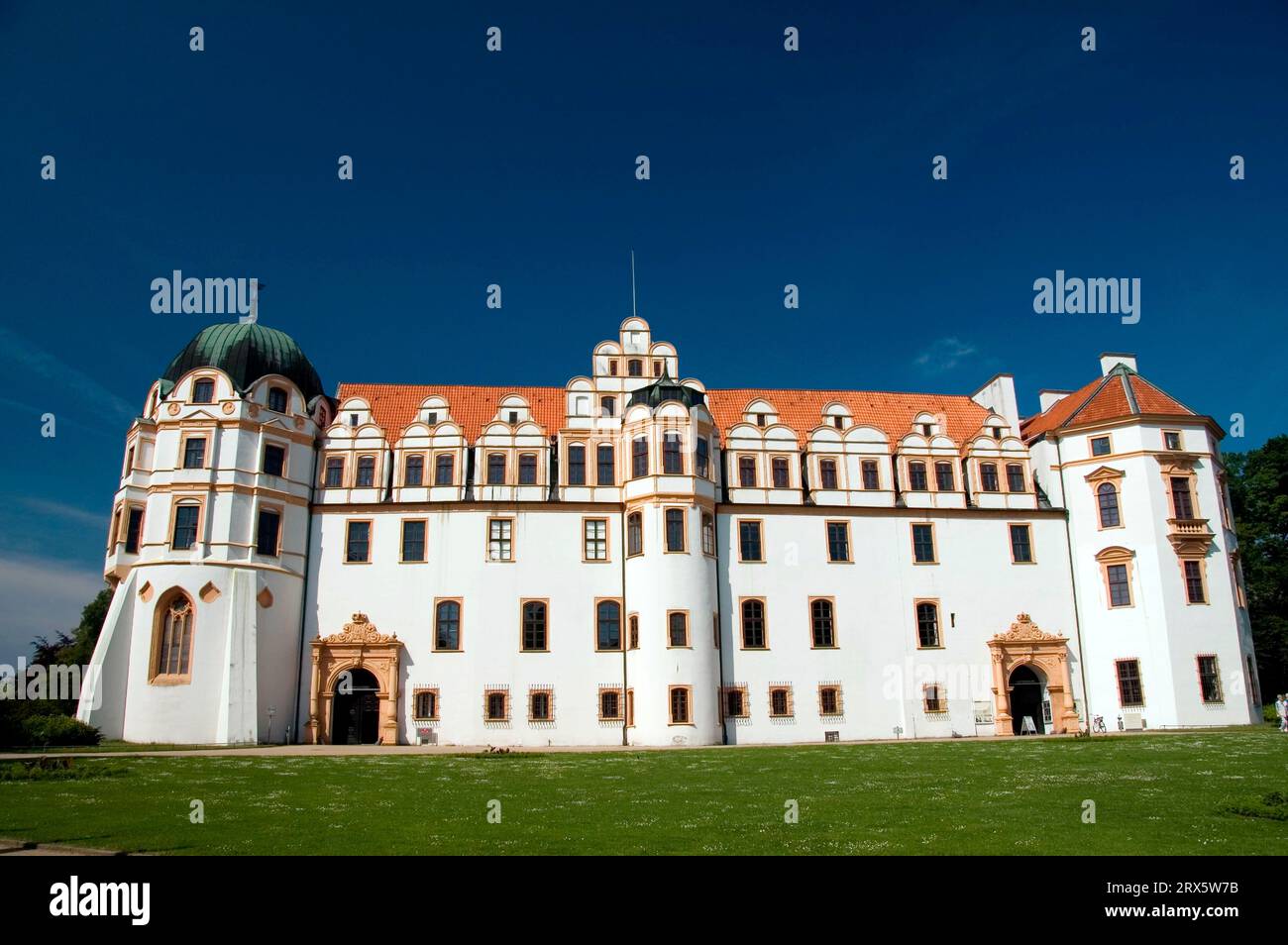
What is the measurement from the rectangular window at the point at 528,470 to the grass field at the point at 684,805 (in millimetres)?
17880

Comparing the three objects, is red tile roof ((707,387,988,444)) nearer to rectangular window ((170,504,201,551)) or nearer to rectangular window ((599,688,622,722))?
rectangular window ((599,688,622,722))

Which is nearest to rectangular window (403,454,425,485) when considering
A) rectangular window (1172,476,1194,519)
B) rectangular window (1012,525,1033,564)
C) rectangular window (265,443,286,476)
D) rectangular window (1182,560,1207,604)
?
rectangular window (265,443,286,476)

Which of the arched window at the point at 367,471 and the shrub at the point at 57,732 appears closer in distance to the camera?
the shrub at the point at 57,732

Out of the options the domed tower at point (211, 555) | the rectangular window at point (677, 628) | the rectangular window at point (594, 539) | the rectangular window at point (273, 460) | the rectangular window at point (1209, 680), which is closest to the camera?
the domed tower at point (211, 555)

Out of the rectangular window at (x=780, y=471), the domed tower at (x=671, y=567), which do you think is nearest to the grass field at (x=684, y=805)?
the domed tower at (x=671, y=567)

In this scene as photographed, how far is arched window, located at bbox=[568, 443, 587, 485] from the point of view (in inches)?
1727

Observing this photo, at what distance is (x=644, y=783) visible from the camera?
20625 mm

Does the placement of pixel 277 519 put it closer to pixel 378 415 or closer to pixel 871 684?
pixel 378 415

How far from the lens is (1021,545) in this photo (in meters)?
45.3

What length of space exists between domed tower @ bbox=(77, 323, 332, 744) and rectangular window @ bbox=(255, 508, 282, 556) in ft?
0.14

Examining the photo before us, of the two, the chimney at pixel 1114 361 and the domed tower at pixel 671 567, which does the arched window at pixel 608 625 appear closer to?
the domed tower at pixel 671 567

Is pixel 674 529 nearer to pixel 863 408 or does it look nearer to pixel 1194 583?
pixel 863 408

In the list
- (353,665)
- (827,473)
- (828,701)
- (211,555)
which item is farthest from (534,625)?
(827,473)

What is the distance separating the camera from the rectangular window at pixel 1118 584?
4338 cm
